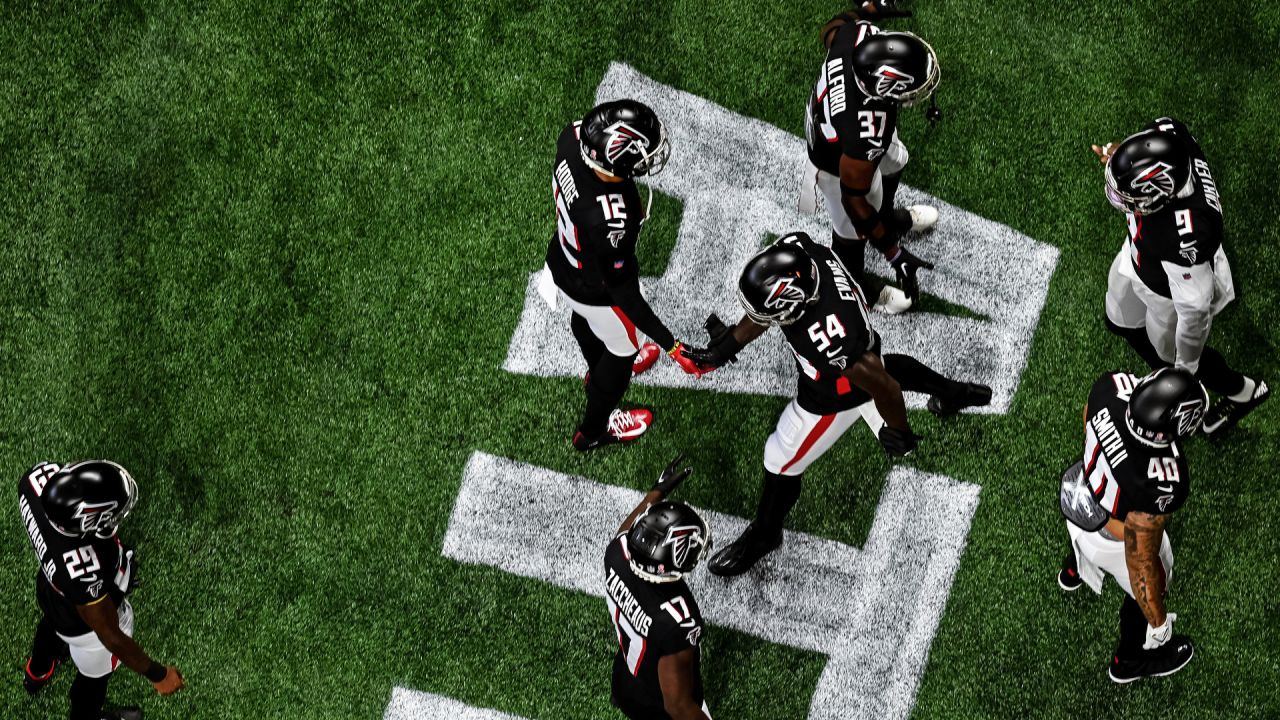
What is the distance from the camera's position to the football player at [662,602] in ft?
18.5

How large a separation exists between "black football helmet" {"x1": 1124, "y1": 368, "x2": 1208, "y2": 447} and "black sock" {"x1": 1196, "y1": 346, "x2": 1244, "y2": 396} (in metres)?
1.32

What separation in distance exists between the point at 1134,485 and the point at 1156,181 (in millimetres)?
1385

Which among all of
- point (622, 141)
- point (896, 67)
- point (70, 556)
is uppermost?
point (896, 67)

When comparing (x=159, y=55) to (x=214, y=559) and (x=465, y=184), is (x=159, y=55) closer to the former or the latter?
(x=465, y=184)

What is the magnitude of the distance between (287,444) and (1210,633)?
509cm

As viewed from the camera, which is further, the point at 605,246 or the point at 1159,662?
the point at 1159,662

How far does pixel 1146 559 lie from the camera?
5.44 metres

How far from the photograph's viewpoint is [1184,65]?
24.2 feet

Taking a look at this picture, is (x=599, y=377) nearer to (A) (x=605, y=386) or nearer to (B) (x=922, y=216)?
(A) (x=605, y=386)

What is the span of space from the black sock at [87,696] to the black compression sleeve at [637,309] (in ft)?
10.9

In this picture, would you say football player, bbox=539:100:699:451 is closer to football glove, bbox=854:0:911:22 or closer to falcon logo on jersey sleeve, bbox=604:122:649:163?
falcon logo on jersey sleeve, bbox=604:122:649:163

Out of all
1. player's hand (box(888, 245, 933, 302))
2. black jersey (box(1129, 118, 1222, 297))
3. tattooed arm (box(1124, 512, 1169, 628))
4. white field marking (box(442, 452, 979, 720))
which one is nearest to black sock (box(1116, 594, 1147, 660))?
tattooed arm (box(1124, 512, 1169, 628))

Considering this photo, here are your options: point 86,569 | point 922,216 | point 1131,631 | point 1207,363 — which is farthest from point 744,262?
point 86,569

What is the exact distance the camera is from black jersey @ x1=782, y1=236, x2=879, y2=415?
5.65 meters
